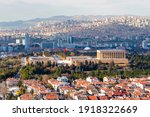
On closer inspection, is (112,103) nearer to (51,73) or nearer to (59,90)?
(59,90)

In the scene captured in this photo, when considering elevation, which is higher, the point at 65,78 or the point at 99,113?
the point at 99,113

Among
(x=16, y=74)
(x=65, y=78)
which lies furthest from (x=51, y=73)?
(x=65, y=78)

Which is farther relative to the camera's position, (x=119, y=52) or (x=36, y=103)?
(x=119, y=52)

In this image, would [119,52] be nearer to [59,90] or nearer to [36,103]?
[59,90]

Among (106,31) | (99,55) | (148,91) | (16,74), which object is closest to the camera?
(148,91)

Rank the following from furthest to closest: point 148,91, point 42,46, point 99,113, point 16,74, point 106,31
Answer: point 106,31 < point 42,46 < point 16,74 < point 148,91 < point 99,113

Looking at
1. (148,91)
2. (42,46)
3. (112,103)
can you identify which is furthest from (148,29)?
(112,103)

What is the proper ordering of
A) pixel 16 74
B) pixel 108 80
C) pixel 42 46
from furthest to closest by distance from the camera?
pixel 42 46
pixel 16 74
pixel 108 80

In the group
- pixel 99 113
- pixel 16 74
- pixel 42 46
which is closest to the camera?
pixel 99 113

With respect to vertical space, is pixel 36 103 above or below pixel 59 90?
above
